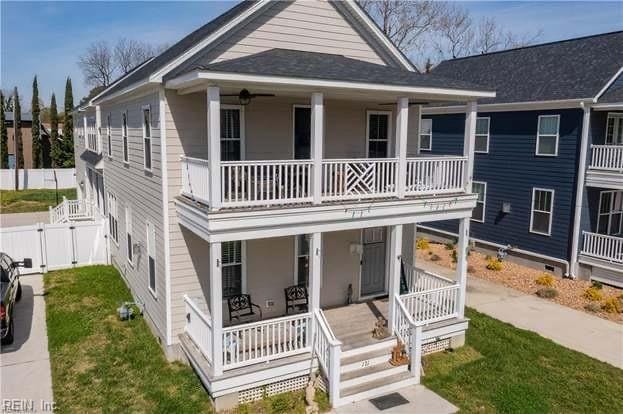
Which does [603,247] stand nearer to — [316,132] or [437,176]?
[437,176]

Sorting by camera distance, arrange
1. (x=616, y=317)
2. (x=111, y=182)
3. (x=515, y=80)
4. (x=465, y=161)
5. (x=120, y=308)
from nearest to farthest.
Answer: (x=465, y=161) < (x=120, y=308) < (x=616, y=317) < (x=111, y=182) < (x=515, y=80)

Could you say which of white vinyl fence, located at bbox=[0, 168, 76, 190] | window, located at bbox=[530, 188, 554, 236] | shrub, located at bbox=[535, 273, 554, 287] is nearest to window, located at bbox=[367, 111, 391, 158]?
shrub, located at bbox=[535, 273, 554, 287]

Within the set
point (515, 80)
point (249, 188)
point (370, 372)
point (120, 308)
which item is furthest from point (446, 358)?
point (515, 80)

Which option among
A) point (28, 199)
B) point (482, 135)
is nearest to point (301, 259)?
point (482, 135)

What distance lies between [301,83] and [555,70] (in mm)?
14755

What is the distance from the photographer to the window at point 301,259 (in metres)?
11.1

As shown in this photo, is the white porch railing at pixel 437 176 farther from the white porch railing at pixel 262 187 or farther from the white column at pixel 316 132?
the white porch railing at pixel 262 187

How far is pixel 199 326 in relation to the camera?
9.10 meters

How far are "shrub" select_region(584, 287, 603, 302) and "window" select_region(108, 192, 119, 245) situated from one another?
1524 cm

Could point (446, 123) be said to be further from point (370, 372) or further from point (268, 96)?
point (370, 372)

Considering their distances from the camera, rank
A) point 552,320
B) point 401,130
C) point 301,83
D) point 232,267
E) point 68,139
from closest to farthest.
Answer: point 301,83 → point 401,130 → point 232,267 → point 552,320 → point 68,139

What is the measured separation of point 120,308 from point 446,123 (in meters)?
16.3

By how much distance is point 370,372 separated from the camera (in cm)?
926

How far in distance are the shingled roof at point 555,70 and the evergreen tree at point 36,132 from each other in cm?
3793
